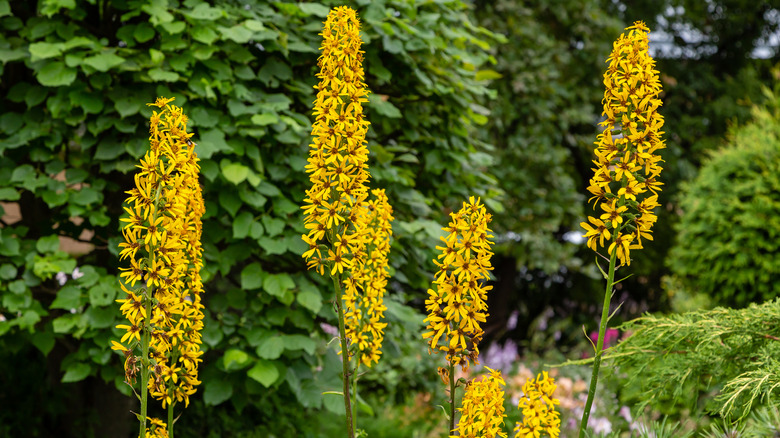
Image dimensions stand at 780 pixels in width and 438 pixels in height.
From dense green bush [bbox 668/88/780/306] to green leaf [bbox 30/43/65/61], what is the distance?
4536mm

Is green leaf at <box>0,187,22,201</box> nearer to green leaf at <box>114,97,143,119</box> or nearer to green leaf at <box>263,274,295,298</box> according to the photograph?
green leaf at <box>114,97,143,119</box>

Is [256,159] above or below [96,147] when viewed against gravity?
above

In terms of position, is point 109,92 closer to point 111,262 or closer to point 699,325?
point 111,262

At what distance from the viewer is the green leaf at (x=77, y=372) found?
10.7ft

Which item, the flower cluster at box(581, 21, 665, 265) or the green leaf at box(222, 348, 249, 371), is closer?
the flower cluster at box(581, 21, 665, 265)

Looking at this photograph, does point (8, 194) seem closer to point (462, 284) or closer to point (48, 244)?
point (48, 244)

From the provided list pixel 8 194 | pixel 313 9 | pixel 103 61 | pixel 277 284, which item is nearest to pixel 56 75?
pixel 103 61

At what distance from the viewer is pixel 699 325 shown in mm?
2432

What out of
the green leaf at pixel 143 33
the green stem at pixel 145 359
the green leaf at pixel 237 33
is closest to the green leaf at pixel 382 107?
the green leaf at pixel 237 33

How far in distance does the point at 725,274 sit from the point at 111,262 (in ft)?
14.0

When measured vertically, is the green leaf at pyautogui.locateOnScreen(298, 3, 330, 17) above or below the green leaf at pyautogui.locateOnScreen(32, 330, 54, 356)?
above

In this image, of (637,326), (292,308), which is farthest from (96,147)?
(637,326)

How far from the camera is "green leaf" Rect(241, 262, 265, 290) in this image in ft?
10.7

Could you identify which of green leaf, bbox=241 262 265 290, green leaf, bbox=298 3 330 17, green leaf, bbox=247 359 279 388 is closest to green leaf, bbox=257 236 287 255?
green leaf, bbox=241 262 265 290
